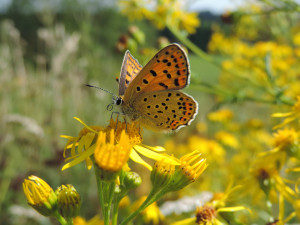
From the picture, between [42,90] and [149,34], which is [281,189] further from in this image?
[149,34]

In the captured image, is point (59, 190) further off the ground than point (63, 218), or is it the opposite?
point (59, 190)

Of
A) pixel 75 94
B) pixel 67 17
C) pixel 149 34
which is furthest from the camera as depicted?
pixel 149 34

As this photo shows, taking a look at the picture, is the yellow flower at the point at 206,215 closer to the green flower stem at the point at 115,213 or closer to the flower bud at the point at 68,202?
the green flower stem at the point at 115,213

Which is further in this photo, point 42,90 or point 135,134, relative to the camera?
point 42,90

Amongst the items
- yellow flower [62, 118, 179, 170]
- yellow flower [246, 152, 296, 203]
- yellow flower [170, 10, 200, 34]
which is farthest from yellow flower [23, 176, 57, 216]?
yellow flower [170, 10, 200, 34]

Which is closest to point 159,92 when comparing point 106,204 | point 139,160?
point 139,160

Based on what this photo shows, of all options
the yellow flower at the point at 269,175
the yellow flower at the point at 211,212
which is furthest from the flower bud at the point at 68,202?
the yellow flower at the point at 269,175

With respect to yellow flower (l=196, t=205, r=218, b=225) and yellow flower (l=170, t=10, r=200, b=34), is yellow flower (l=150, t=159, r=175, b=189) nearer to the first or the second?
yellow flower (l=196, t=205, r=218, b=225)

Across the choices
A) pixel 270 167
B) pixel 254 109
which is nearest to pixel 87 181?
pixel 270 167

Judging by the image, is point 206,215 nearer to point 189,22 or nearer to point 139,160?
point 139,160
